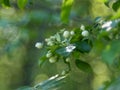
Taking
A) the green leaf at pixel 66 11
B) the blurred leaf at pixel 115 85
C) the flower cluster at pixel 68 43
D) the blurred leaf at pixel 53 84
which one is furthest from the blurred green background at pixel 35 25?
the blurred leaf at pixel 115 85

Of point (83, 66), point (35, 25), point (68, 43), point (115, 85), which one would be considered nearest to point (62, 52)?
point (68, 43)

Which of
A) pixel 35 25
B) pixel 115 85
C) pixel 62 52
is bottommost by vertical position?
pixel 115 85

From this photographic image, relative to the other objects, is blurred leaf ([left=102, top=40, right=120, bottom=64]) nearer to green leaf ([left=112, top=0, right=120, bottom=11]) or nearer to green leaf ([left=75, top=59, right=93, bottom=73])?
green leaf ([left=112, top=0, right=120, bottom=11])

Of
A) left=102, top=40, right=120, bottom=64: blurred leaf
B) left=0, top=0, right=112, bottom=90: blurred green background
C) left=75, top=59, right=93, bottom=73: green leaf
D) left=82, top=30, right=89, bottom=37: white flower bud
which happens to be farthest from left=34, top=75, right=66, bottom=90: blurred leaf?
left=0, top=0, right=112, bottom=90: blurred green background

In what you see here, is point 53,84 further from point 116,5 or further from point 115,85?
point 115,85

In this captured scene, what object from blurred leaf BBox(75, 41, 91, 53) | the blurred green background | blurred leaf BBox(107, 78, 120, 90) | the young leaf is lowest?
blurred leaf BBox(107, 78, 120, 90)
